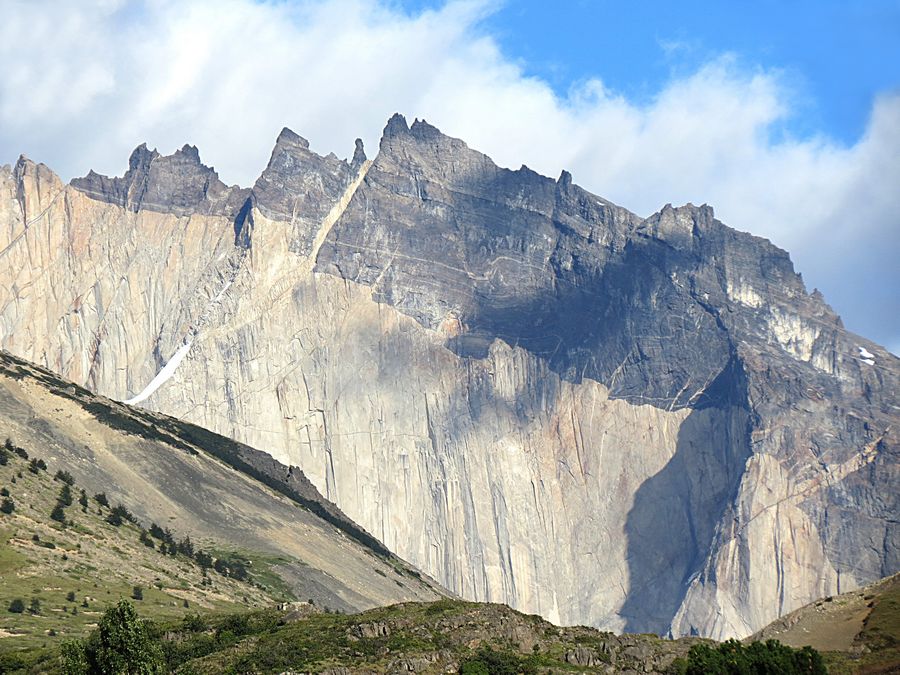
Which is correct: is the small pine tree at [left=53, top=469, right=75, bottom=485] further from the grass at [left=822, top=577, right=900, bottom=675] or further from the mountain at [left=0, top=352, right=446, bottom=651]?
the grass at [left=822, top=577, right=900, bottom=675]

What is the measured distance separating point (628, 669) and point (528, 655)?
6.08m

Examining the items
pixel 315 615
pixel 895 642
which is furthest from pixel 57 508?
pixel 895 642

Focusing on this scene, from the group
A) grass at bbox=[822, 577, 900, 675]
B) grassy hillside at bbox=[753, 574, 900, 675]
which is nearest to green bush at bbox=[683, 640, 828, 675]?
grass at bbox=[822, 577, 900, 675]

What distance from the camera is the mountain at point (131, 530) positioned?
13150 cm

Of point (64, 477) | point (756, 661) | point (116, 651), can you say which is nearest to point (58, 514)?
point (64, 477)

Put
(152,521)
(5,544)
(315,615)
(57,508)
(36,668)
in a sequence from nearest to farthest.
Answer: (36,668)
(315,615)
(5,544)
(57,508)
(152,521)

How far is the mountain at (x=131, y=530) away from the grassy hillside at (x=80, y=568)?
186mm

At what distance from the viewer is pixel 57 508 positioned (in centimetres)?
14900

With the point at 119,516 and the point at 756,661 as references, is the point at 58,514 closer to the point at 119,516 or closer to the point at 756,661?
the point at 119,516

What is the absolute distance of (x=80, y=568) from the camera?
135625 mm

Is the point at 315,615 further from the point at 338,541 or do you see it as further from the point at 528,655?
the point at 338,541

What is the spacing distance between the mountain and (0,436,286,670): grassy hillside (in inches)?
7.3

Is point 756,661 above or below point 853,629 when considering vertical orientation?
below

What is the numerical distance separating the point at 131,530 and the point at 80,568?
2251 cm
